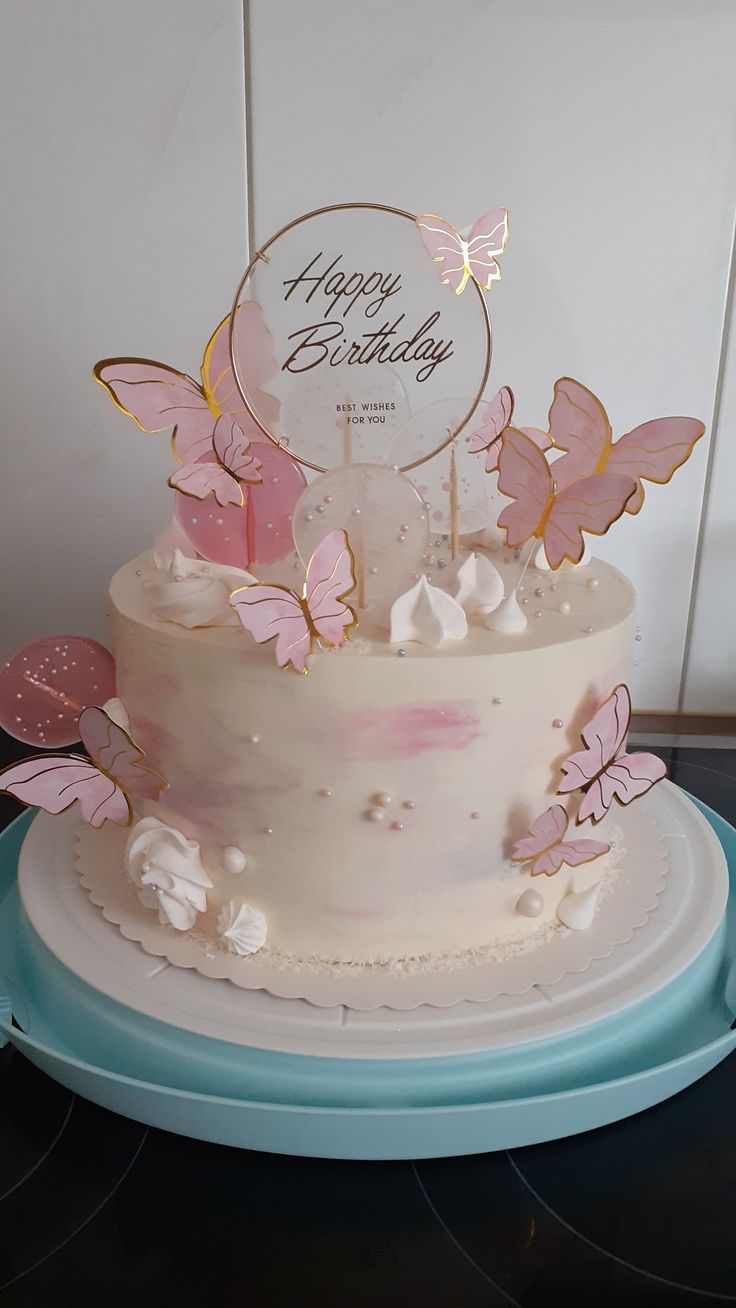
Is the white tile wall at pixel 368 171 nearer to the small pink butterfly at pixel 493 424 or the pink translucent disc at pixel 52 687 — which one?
the small pink butterfly at pixel 493 424

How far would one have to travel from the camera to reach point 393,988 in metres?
0.91

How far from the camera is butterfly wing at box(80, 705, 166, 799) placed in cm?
95

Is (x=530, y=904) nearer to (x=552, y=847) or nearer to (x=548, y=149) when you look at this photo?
(x=552, y=847)

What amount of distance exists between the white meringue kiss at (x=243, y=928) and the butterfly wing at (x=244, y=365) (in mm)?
499

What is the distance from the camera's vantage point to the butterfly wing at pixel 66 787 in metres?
0.96

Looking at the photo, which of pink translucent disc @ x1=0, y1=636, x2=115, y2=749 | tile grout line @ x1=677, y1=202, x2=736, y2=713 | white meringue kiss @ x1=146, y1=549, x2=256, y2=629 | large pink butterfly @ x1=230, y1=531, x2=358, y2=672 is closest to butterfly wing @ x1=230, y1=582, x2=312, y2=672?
large pink butterfly @ x1=230, y1=531, x2=358, y2=672

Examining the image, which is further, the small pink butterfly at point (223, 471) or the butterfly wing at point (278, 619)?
the small pink butterfly at point (223, 471)

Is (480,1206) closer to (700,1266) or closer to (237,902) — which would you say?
(700,1266)

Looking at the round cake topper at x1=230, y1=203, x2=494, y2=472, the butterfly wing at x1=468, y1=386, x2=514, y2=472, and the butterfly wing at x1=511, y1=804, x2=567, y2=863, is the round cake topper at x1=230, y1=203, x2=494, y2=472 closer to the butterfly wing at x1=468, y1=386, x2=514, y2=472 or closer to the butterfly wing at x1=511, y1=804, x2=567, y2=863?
the butterfly wing at x1=468, y1=386, x2=514, y2=472

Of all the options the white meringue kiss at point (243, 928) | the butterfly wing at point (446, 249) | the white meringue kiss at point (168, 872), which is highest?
the butterfly wing at point (446, 249)

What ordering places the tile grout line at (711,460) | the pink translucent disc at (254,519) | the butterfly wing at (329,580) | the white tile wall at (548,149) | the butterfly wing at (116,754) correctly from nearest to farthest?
the butterfly wing at (329,580), the butterfly wing at (116,754), the pink translucent disc at (254,519), the white tile wall at (548,149), the tile grout line at (711,460)

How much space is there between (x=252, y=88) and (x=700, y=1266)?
Result: 4.95ft

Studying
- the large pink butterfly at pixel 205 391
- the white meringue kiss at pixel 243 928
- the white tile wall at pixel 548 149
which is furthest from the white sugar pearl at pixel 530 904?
the white tile wall at pixel 548 149

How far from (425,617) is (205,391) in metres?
0.36
